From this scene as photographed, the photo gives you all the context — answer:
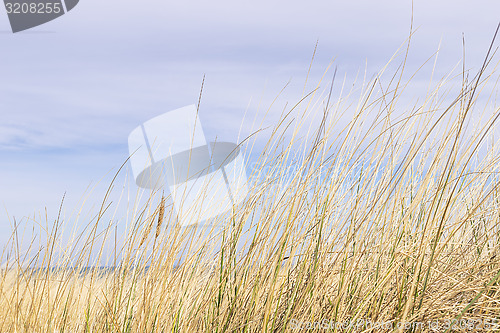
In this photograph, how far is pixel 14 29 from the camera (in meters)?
3.93

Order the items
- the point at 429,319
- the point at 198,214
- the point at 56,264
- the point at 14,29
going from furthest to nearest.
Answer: the point at 14,29
the point at 56,264
the point at 198,214
the point at 429,319

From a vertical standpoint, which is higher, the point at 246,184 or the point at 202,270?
the point at 246,184

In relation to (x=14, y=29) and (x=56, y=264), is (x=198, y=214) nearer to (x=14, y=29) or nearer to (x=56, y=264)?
(x=56, y=264)

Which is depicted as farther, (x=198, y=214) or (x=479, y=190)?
(x=479, y=190)

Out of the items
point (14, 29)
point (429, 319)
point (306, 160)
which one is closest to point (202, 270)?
point (306, 160)

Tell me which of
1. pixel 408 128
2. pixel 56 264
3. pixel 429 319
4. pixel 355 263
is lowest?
pixel 56 264

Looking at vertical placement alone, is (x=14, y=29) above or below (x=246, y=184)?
above

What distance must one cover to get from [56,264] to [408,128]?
6.96 feet

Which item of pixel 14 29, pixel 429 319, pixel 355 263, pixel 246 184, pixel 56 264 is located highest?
pixel 14 29

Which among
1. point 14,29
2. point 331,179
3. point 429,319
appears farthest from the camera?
point 14,29

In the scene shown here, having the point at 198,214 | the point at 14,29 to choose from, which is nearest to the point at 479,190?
the point at 198,214

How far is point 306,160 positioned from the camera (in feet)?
7.14

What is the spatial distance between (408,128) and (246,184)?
2.61 ft

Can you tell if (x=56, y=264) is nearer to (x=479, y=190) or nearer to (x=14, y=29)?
(x=14, y=29)
